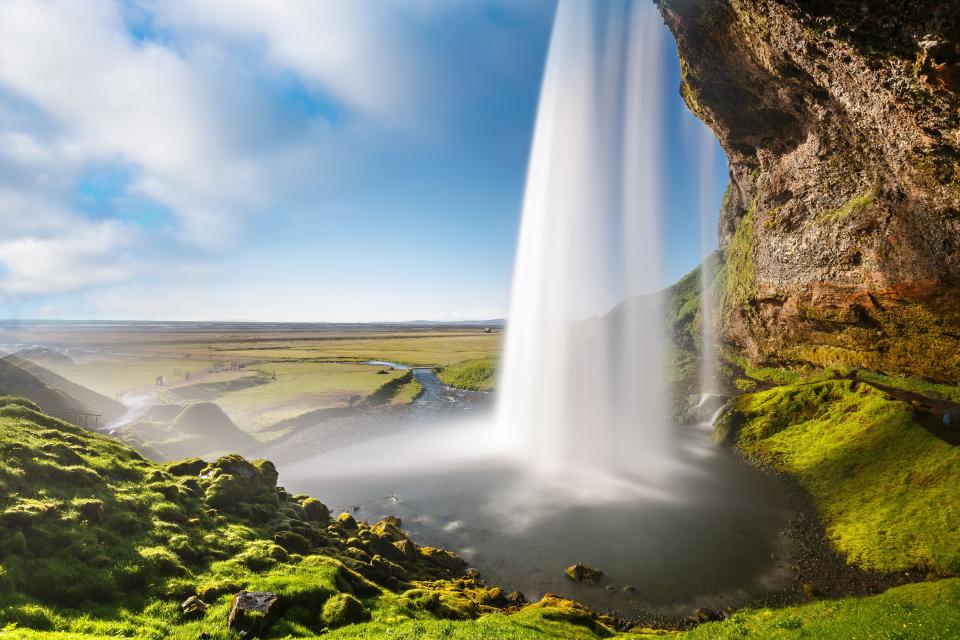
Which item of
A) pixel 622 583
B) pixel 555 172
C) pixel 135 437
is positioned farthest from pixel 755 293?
pixel 135 437

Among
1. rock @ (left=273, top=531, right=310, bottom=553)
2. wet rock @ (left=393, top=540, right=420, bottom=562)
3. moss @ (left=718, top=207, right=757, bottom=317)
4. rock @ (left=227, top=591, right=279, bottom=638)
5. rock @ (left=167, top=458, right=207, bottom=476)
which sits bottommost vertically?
wet rock @ (left=393, top=540, right=420, bottom=562)

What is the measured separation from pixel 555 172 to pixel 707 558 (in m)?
47.3

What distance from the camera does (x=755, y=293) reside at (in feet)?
172

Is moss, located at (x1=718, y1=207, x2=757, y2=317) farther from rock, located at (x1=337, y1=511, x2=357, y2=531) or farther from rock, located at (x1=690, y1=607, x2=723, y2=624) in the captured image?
rock, located at (x1=337, y1=511, x2=357, y2=531)

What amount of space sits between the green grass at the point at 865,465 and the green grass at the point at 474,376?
4528 centimetres

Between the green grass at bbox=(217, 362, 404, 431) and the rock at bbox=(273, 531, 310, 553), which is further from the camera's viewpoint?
the green grass at bbox=(217, 362, 404, 431)

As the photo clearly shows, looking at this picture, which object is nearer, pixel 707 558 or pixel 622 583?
pixel 622 583

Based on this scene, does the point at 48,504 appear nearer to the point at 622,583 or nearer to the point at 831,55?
the point at 622,583

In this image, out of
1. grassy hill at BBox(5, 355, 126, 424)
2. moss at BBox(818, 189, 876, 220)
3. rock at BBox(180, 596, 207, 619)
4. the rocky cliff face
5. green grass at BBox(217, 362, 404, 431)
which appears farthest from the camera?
green grass at BBox(217, 362, 404, 431)

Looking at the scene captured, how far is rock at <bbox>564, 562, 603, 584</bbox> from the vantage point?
21656 mm

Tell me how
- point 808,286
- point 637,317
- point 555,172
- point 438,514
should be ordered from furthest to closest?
point 637,317, point 555,172, point 808,286, point 438,514

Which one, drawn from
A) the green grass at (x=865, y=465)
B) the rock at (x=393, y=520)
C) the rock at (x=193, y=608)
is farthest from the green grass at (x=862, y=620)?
the rock at (x=393, y=520)

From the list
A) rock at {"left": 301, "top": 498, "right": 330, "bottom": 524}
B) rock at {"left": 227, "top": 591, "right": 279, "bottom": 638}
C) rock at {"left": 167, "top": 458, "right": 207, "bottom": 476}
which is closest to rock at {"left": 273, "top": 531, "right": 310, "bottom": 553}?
rock at {"left": 301, "top": 498, "right": 330, "bottom": 524}

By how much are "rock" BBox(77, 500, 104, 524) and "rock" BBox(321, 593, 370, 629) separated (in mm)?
9615
